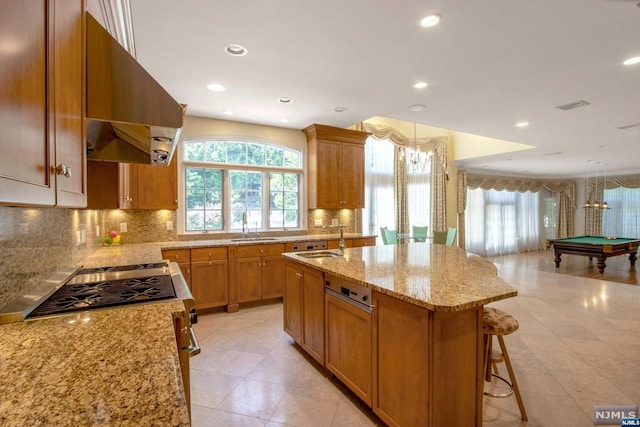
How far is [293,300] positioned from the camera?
3.00 meters

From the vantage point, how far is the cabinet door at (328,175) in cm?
510

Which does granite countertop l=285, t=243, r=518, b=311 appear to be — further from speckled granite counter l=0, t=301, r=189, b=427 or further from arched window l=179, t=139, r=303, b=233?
arched window l=179, t=139, r=303, b=233

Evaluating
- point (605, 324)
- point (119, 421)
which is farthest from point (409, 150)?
point (119, 421)

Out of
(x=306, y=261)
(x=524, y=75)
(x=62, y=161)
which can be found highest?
(x=524, y=75)

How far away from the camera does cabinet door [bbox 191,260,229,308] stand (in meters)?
3.92

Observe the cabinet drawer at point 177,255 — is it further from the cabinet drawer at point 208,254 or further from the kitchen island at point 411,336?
the kitchen island at point 411,336

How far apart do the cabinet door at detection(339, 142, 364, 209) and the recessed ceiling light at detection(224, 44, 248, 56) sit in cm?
284

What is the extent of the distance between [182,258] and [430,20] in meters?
3.47

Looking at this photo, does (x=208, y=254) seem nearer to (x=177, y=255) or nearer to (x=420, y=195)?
(x=177, y=255)

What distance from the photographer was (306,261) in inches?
106

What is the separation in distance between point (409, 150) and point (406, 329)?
586 cm

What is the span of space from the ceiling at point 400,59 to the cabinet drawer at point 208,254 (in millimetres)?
1817

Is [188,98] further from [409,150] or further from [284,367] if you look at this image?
[409,150]

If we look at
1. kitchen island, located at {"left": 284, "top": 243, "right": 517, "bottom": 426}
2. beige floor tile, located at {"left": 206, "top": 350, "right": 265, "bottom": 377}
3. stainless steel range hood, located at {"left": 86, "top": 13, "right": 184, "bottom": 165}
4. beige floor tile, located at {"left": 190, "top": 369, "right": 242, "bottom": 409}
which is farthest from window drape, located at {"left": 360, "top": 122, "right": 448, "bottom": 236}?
stainless steel range hood, located at {"left": 86, "top": 13, "right": 184, "bottom": 165}
